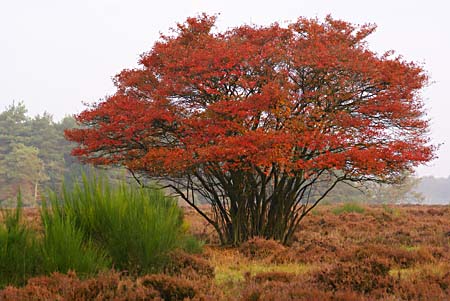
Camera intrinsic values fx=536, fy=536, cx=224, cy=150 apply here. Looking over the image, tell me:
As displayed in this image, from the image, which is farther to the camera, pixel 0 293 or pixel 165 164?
pixel 165 164

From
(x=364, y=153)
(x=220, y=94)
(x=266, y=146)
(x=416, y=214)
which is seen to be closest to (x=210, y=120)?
(x=220, y=94)

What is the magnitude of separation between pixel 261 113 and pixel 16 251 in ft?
22.3

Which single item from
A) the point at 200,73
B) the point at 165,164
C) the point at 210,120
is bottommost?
the point at 165,164

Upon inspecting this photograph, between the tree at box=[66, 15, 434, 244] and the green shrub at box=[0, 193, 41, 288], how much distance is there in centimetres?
442

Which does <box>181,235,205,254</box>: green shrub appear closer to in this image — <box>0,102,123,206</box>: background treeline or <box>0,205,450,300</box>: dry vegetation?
<box>0,205,450,300</box>: dry vegetation

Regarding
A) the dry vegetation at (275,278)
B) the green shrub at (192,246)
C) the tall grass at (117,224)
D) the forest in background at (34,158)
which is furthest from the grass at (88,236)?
the forest in background at (34,158)

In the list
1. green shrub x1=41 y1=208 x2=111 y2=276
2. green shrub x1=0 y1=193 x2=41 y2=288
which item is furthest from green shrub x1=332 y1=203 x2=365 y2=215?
green shrub x1=0 y1=193 x2=41 y2=288

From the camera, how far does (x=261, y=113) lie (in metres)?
12.8

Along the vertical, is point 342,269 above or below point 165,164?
below

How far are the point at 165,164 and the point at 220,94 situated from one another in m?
2.13

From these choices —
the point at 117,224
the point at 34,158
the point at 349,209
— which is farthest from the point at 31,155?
the point at 117,224

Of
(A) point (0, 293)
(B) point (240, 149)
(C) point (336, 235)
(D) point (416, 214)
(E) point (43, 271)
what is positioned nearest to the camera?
(A) point (0, 293)

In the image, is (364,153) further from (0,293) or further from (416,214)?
(416,214)

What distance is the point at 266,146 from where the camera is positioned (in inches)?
457
